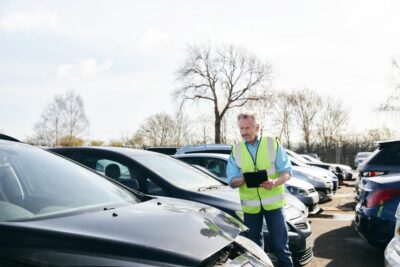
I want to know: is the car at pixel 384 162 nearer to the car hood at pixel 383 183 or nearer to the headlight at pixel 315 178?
the car hood at pixel 383 183

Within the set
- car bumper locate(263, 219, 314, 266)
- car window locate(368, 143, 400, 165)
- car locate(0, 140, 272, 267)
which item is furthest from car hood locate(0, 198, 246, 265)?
car window locate(368, 143, 400, 165)

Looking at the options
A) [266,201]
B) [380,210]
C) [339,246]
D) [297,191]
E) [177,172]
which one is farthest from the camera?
[297,191]

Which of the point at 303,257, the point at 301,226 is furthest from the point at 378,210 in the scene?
the point at 303,257

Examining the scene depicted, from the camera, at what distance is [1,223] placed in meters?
2.17

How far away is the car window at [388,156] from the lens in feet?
23.8

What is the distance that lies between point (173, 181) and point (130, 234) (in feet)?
9.92

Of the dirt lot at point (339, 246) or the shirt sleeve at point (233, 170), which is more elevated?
the shirt sleeve at point (233, 170)

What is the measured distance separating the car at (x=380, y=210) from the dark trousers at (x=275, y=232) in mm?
1479

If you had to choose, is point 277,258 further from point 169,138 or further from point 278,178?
point 169,138

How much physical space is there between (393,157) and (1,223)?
6640 mm

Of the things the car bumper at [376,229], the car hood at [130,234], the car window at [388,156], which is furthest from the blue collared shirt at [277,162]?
the car window at [388,156]

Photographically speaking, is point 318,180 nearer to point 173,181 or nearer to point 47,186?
point 173,181

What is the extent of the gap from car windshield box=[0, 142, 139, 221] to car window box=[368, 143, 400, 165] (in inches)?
207

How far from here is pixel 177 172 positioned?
5645 mm
